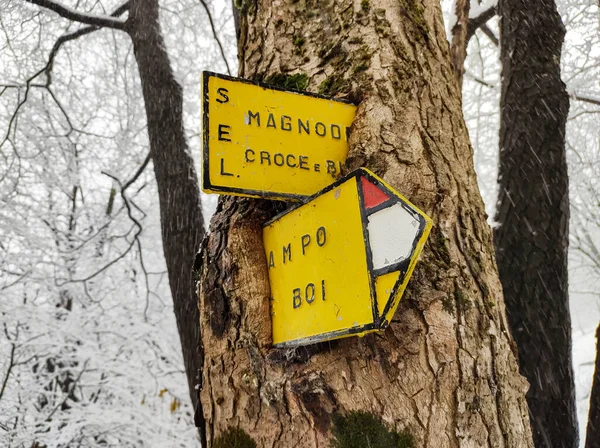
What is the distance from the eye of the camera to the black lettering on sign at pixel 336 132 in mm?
1152

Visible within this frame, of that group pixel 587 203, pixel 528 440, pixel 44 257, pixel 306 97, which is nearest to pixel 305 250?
pixel 306 97

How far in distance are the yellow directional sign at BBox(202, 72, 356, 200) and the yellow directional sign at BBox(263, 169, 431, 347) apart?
0.09 metres

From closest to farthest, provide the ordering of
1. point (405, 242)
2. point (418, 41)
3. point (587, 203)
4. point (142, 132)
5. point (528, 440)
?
point (405, 242) < point (528, 440) < point (418, 41) < point (142, 132) < point (587, 203)

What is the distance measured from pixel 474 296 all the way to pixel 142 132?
689 centimetres

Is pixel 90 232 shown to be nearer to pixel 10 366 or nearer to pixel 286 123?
pixel 10 366

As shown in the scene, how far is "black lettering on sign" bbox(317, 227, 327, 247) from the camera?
942 millimetres

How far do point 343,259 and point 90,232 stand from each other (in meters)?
6.84

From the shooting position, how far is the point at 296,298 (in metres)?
1.01

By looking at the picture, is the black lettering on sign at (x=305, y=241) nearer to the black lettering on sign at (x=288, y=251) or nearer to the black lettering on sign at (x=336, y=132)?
the black lettering on sign at (x=288, y=251)

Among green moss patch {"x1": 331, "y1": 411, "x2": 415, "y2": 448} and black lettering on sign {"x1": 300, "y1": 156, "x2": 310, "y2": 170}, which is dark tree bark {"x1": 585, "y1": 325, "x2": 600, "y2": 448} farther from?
black lettering on sign {"x1": 300, "y1": 156, "x2": 310, "y2": 170}

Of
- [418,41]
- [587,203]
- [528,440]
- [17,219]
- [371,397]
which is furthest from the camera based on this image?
[587,203]

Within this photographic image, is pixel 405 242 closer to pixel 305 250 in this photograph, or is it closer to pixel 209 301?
pixel 305 250

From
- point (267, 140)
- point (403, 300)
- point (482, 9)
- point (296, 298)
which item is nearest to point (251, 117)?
point (267, 140)

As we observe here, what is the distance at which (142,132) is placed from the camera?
283 inches
